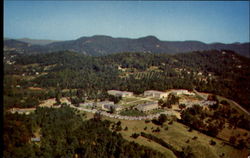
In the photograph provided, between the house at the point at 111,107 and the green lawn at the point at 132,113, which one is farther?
the house at the point at 111,107

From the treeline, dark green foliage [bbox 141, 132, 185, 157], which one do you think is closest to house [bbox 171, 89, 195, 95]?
dark green foliage [bbox 141, 132, 185, 157]

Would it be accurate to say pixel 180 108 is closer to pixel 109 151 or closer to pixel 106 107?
pixel 106 107

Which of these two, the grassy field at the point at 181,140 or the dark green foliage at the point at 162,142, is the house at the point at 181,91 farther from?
the dark green foliage at the point at 162,142

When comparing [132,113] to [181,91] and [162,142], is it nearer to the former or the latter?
[162,142]

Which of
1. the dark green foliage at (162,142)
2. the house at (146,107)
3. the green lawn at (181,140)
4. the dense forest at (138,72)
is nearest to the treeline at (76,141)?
the green lawn at (181,140)

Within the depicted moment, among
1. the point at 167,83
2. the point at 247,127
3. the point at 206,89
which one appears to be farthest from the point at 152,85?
the point at 247,127
